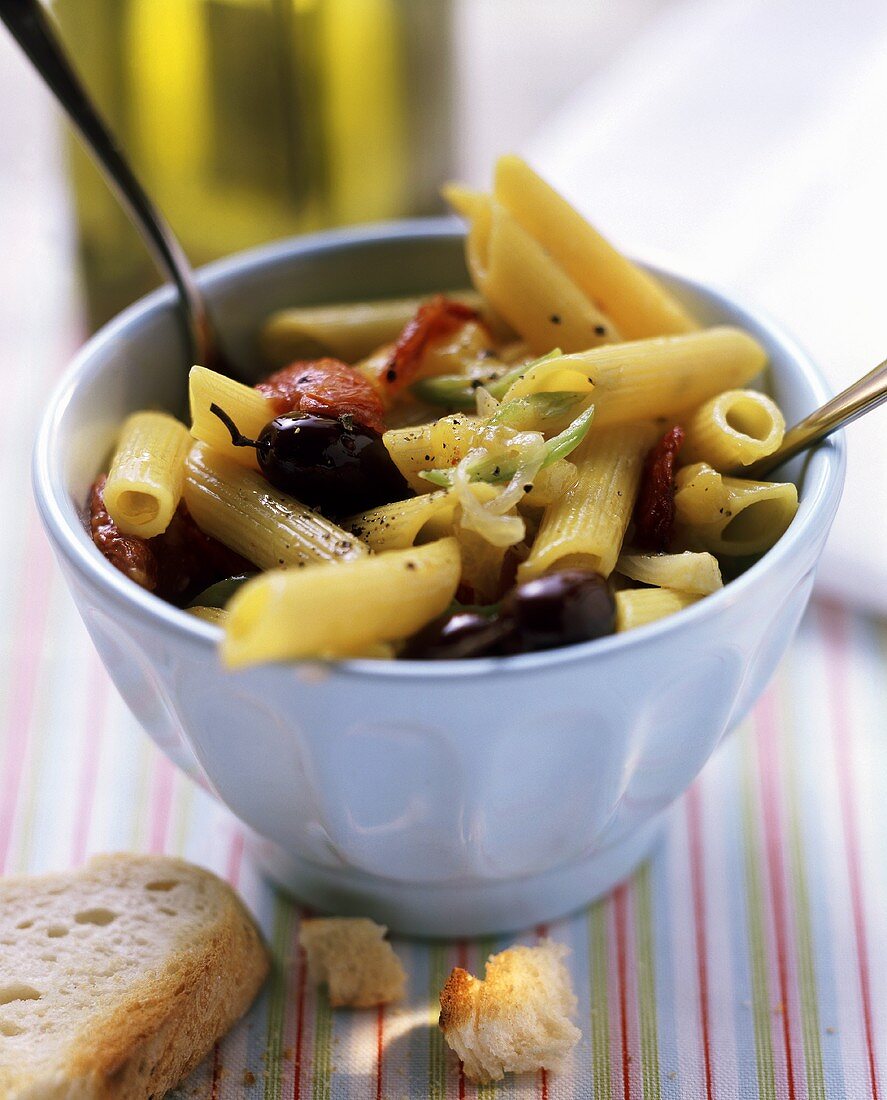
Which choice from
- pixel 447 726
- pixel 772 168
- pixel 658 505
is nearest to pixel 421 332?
pixel 658 505

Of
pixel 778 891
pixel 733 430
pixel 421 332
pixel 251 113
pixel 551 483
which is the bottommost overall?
pixel 778 891

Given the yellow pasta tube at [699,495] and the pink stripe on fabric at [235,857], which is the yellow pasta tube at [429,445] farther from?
the pink stripe on fabric at [235,857]

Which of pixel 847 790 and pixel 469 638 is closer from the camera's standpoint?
pixel 469 638

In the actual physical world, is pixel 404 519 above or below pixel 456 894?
above

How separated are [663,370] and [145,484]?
0.67 metres

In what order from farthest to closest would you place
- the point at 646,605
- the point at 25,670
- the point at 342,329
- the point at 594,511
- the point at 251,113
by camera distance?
the point at 251,113 < the point at 25,670 < the point at 342,329 < the point at 594,511 < the point at 646,605

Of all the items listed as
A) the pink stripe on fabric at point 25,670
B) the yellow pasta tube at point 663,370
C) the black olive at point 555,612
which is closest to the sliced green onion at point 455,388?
the yellow pasta tube at point 663,370

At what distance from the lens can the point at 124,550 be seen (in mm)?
1530

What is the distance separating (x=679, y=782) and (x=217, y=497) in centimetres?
66

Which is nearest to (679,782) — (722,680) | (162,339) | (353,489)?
(722,680)

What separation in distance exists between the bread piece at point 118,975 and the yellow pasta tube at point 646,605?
64 centimetres

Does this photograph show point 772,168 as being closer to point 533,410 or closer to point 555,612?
point 533,410

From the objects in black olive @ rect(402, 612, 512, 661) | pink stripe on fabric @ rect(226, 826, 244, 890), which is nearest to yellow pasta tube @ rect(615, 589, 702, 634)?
black olive @ rect(402, 612, 512, 661)

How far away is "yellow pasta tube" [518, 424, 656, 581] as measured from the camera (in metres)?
1.44
